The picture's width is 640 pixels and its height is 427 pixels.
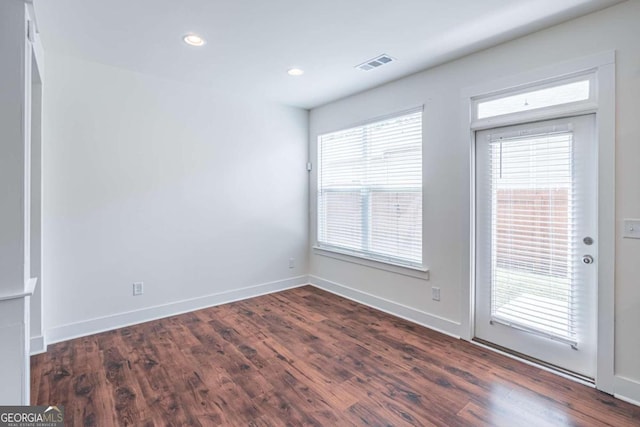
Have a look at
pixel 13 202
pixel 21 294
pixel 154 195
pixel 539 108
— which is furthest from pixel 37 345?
pixel 539 108

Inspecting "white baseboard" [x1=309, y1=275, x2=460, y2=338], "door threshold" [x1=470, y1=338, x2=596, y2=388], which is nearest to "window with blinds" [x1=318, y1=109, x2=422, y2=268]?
"white baseboard" [x1=309, y1=275, x2=460, y2=338]

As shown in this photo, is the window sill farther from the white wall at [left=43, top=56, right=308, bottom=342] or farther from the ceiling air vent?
the ceiling air vent

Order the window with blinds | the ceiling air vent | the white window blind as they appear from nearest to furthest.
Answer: the white window blind
the ceiling air vent
the window with blinds

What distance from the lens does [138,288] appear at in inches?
137

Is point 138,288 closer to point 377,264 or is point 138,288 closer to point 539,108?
point 377,264

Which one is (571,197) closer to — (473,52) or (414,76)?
(473,52)

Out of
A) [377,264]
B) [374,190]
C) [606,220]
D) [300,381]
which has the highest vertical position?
[374,190]

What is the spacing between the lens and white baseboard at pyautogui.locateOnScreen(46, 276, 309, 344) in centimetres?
310

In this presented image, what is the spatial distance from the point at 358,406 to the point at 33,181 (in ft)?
10.6

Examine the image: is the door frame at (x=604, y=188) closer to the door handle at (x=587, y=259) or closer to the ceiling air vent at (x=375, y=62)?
the door handle at (x=587, y=259)

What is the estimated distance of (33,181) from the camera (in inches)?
111

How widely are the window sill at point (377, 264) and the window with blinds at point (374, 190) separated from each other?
0.05m

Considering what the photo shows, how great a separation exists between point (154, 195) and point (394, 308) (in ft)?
9.73

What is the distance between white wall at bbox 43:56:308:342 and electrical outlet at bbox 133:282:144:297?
0.05m
